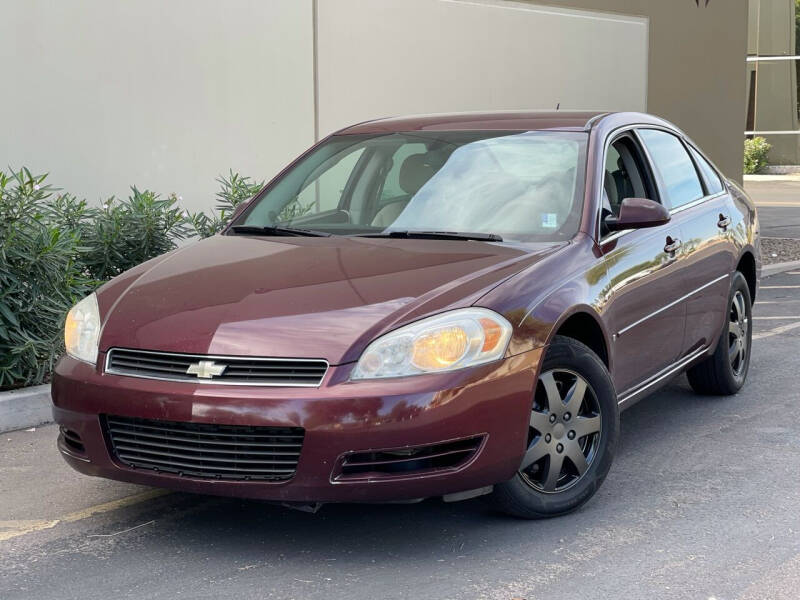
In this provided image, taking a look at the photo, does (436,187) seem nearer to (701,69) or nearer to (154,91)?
(154,91)

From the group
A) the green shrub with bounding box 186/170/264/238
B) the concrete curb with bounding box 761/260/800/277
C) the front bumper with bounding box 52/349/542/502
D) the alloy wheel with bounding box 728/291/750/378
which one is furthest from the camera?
the concrete curb with bounding box 761/260/800/277

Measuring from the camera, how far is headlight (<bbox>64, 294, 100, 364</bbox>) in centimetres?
457

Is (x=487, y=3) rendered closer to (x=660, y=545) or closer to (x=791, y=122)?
(x=660, y=545)

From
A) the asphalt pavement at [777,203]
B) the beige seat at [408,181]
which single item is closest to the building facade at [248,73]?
the asphalt pavement at [777,203]

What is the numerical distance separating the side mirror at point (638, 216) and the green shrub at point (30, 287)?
3.44 metres

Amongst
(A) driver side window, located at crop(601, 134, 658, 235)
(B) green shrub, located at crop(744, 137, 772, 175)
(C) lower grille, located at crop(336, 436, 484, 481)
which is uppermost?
(A) driver side window, located at crop(601, 134, 658, 235)

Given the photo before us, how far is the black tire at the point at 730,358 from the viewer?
683 cm

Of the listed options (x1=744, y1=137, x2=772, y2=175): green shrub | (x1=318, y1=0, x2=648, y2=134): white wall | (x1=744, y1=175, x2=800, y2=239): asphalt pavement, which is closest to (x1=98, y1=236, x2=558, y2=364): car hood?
(x1=318, y1=0, x2=648, y2=134): white wall

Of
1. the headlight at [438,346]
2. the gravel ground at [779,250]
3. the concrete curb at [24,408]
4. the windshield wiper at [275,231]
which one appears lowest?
the gravel ground at [779,250]

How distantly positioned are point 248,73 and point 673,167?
5.74 meters

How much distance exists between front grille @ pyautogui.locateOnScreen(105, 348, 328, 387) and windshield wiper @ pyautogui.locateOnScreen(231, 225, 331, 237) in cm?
132

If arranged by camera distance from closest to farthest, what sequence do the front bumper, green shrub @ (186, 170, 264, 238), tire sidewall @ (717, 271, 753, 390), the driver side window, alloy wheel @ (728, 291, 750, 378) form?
1. the front bumper
2. the driver side window
3. tire sidewall @ (717, 271, 753, 390)
4. alloy wheel @ (728, 291, 750, 378)
5. green shrub @ (186, 170, 264, 238)

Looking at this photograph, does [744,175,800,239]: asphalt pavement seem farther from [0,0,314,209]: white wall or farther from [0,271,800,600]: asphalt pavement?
[0,271,800,600]: asphalt pavement

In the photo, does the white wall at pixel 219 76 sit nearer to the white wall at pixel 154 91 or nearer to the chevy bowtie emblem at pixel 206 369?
the white wall at pixel 154 91
